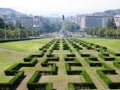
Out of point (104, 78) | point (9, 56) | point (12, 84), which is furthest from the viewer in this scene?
point (9, 56)

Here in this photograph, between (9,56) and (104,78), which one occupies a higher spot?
(104,78)

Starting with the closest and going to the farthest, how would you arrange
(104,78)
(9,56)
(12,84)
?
(12,84) → (104,78) → (9,56)

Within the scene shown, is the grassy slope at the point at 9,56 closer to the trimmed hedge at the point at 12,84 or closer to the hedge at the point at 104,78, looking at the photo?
the trimmed hedge at the point at 12,84

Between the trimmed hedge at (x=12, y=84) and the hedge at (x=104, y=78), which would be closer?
the trimmed hedge at (x=12, y=84)

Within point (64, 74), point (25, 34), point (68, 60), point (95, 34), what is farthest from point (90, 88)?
point (95, 34)

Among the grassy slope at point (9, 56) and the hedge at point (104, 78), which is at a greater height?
the hedge at point (104, 78)

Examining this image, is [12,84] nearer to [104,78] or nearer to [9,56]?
[104,78]

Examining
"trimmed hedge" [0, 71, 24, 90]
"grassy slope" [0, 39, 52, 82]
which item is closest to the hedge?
"trimmed hedge" [0, 71, 24, 90]

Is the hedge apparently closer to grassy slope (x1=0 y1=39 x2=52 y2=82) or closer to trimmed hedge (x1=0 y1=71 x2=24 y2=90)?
trimmed hedge (x1=0 y1=71 x2=24 y2=90)

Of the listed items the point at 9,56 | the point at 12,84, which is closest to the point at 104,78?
the point at 12,84

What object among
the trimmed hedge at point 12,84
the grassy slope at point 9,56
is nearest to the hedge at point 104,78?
the trimmed hedge at point 12,84

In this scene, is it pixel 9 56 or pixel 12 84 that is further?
pixel 9 56

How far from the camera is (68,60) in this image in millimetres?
38219

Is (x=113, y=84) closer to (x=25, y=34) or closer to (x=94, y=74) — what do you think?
(x=94, y=74)
